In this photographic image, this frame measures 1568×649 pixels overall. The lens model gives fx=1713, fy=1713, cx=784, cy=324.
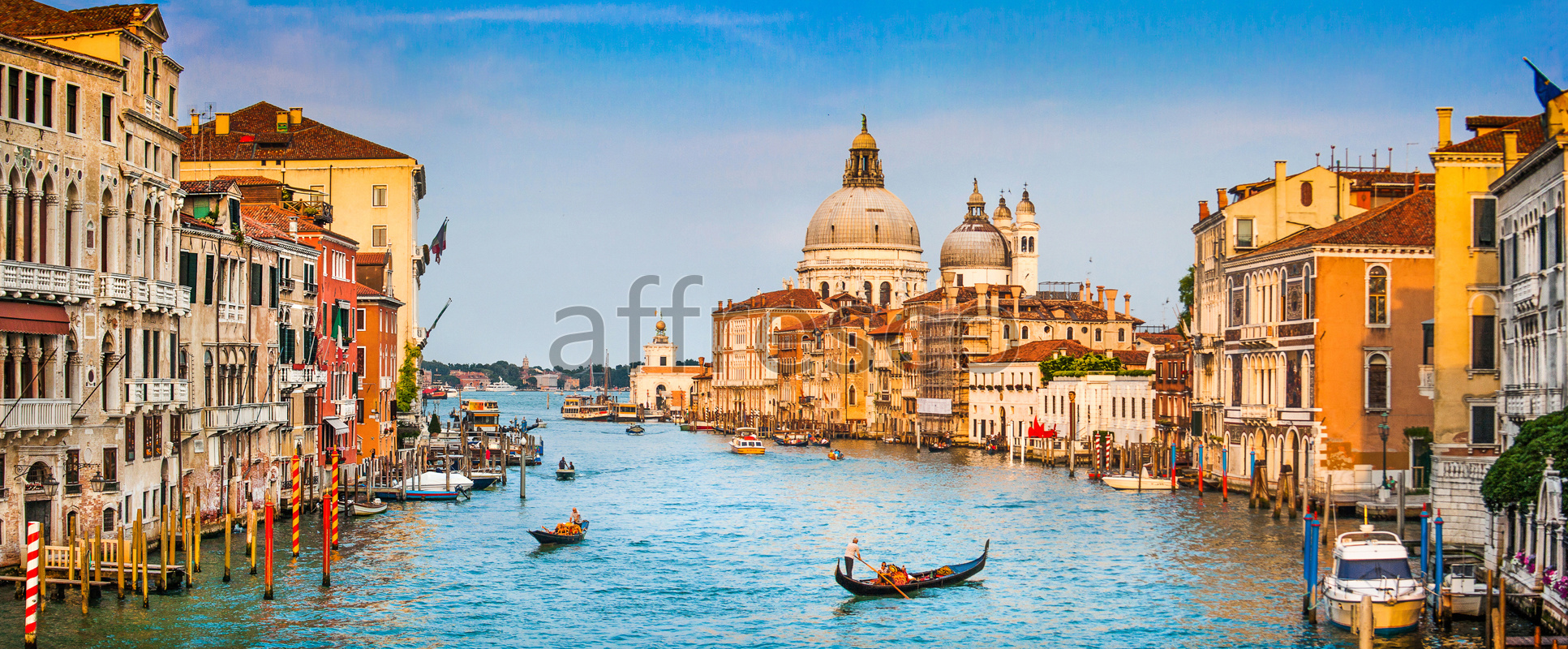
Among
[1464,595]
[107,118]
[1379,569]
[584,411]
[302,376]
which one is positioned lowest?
[584,411]

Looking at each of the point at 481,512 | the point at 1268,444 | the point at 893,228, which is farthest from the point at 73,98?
the point at 893,228

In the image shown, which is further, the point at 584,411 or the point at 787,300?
the point at 584,411

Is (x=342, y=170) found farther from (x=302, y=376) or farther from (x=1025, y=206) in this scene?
(x=1025, y=206)

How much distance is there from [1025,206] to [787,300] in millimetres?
17255

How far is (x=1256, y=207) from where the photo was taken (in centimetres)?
4125

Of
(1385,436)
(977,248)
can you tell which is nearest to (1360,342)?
(1385,436)

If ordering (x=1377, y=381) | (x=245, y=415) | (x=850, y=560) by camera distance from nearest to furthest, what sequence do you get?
(x=850, y=560), (x=245, y=415), (x=1377, y=381)

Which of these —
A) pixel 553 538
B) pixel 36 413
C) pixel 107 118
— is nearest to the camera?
pixel 36 413

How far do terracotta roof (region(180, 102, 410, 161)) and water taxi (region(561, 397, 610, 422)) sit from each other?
81496 millimetres

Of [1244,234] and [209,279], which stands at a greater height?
[1244,234]

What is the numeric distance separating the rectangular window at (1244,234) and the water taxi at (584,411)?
9695 centimetres

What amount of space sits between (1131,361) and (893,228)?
64.4 m

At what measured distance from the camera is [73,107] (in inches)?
877

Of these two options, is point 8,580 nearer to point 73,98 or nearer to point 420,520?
point 73,98
